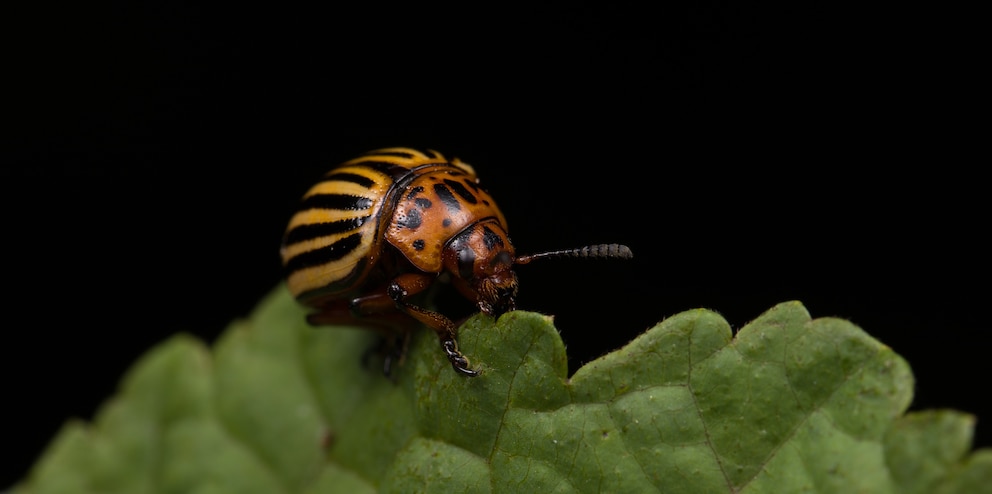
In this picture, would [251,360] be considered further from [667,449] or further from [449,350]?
[667,449]

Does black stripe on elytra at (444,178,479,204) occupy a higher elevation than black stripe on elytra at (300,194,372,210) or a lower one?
higher

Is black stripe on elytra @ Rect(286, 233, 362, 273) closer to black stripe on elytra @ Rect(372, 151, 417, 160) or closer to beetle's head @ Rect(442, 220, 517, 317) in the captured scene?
beetle's head @ Rect(442, 220, 517, 317)

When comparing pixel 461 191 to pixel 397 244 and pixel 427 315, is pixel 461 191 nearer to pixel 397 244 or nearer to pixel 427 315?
pixel 397 244

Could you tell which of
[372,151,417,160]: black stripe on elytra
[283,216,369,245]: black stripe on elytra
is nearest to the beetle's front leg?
[283,216,369,245]: black stripe on elytra

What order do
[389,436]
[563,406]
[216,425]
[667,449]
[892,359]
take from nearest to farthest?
[892,359], [667,449], [563,406], [389,436], [216,425]

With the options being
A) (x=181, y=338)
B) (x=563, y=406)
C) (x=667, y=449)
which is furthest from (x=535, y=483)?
(x=181, y=338)
